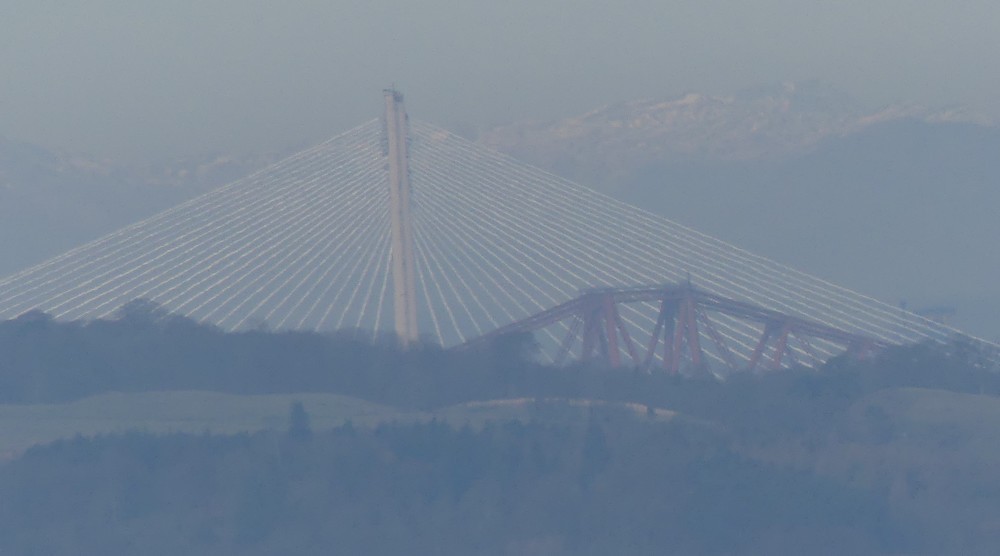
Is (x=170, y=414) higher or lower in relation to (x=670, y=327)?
lower

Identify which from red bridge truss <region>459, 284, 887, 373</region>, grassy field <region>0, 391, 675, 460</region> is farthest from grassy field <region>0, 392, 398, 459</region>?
red bridge truss <region>459, 284, 887, 373</region>

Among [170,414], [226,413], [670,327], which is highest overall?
[670,327]

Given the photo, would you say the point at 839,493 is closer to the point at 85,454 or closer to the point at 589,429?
the point at 589,429

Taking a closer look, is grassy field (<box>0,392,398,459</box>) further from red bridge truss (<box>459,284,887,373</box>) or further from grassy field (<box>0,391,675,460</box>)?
red bridge truss (<box>459,284,887,373</box>)

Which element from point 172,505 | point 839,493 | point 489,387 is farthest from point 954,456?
point 172,505

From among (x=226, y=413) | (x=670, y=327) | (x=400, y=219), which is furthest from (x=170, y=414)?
(x=670, y=327)

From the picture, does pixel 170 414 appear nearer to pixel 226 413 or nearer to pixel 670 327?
pixel 226 413
